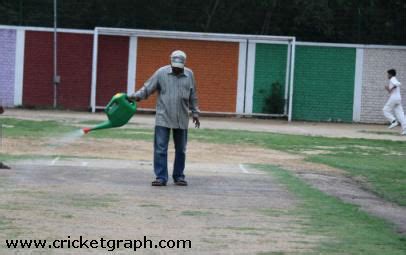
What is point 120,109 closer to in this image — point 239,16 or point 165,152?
point 165,152

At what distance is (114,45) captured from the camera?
33562 mm

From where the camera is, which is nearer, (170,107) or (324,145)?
(170,107)

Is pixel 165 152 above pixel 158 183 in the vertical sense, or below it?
above

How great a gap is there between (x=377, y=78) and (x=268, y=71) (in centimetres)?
387

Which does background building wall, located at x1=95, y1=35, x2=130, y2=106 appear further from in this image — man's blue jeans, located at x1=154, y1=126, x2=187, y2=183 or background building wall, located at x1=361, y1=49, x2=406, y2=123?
man's blue jeans, located at x1=154, y1=126, x2=187, y2=183

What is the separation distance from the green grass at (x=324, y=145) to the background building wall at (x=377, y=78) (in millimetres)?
9413

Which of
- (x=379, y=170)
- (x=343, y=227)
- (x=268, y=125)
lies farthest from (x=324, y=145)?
(x=343, y=227)

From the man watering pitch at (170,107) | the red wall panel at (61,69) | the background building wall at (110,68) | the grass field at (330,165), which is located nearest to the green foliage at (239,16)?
the red wall panel at (61,69)

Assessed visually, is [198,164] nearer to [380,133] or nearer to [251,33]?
[380,133]

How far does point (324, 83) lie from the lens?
111ft

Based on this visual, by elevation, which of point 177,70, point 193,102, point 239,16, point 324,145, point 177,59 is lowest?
point 324,145

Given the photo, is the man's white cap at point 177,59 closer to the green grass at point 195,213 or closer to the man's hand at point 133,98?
the man's hand at point 133,98

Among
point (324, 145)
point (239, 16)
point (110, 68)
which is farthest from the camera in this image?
point (239, 16)

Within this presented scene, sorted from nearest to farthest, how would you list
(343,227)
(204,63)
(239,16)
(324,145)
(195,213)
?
(343,227) < (195,213) < (324,145) < (204,63) < (239,16)
